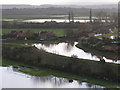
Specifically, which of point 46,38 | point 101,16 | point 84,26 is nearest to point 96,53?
point 46,38

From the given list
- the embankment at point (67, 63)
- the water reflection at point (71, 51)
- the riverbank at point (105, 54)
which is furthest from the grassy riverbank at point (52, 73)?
the riverbank at point (105, 54)

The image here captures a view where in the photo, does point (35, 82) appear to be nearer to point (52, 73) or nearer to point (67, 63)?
point (52, 73)

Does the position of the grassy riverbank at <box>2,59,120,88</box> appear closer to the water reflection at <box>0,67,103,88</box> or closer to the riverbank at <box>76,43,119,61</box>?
the water reflection at <box>0,67,103,88</box>

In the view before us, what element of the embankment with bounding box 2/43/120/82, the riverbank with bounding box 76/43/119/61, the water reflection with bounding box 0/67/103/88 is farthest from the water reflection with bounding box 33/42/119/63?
the water reflection with bounding box 0/67/103/88

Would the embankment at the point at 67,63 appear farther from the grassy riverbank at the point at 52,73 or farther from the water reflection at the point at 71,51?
the water reflection at the point at 71,51

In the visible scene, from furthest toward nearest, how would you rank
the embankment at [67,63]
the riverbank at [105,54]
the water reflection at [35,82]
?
1. the riverbank at [105,54]
2. the embankment at [67,63]
3. the water reflection at [35,82]

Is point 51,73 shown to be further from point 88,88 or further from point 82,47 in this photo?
point 82,47

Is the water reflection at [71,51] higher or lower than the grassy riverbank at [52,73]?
higher

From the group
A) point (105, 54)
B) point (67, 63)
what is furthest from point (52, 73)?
point (105, 54)
